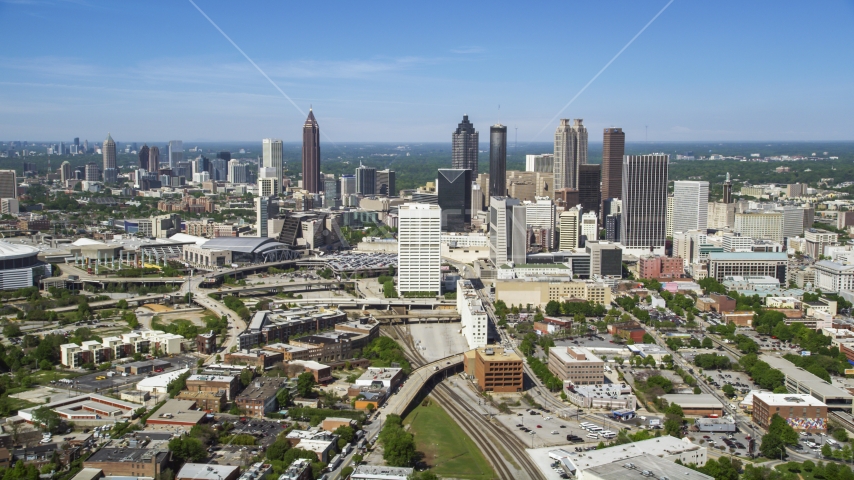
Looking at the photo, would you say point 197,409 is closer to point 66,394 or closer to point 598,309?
point 66,394

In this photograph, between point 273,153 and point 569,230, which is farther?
point 273,153

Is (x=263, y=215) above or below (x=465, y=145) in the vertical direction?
below

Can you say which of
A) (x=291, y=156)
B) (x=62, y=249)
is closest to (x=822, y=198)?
(x=62, y=249)

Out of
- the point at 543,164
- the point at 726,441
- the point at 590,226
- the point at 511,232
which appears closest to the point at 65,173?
the point at 543,164

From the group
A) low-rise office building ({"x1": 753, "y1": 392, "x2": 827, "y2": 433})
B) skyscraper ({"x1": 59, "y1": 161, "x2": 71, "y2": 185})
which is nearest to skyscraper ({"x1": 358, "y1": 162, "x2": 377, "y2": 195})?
skyscraper ({"x1": 59, "y1": 161, "x2": 71, "y2": 185})

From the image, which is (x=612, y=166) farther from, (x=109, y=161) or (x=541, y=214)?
(x=109, y=161)

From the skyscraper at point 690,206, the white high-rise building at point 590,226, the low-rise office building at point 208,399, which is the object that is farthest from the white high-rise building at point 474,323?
the skyscraper at point 690,206

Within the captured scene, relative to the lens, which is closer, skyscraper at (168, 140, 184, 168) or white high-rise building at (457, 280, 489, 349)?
white high-rise building at (457, 280, 489, 349)

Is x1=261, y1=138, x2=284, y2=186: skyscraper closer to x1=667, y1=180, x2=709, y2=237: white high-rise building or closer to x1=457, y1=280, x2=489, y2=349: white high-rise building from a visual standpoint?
x1=667, y1=180, x2=709, y2=237: white high-rise building
